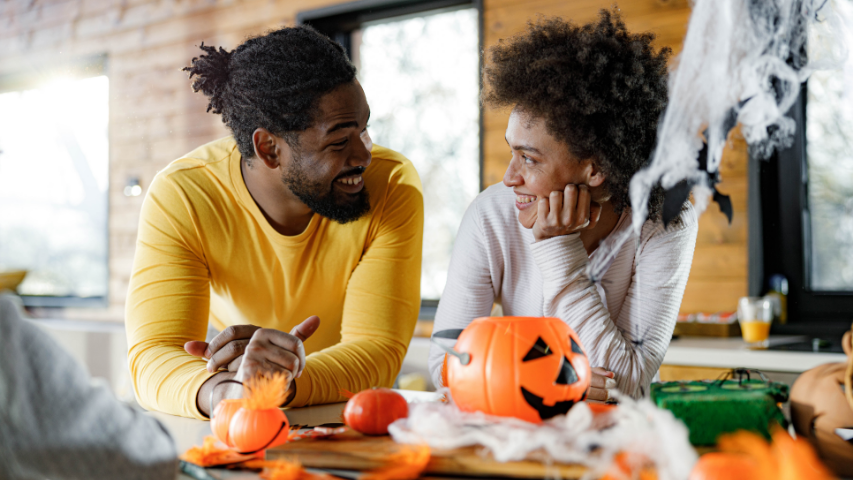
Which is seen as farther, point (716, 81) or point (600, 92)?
point (600, 92)

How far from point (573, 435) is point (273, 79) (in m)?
0.99

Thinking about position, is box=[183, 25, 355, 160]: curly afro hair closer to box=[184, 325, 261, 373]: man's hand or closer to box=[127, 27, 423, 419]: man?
box=[127, 27, 423, 419]: man

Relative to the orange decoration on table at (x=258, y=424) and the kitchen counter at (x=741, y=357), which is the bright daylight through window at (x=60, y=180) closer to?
the kitchen counter at (x=741, y=357)

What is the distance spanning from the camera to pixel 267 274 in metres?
1.36

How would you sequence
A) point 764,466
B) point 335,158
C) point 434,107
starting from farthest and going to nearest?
point 434,107
point 335,158
point 764,466

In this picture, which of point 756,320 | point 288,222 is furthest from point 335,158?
point 756,320

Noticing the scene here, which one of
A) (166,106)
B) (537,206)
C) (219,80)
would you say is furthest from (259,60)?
(166,106)

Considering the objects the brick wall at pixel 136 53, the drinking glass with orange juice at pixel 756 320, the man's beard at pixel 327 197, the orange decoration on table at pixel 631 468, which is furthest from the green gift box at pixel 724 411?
the brick wall at pixel 136 53

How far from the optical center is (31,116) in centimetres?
395

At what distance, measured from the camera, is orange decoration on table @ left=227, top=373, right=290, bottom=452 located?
64cm

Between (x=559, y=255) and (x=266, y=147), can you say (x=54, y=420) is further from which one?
(x=266, y=147)

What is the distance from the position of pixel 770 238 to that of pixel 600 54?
161cm

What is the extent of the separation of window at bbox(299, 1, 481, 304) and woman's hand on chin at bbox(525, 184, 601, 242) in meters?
1.73

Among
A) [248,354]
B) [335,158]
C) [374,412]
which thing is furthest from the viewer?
[335,158]
